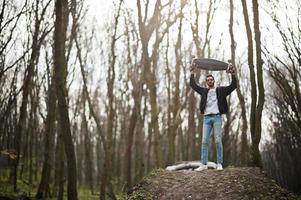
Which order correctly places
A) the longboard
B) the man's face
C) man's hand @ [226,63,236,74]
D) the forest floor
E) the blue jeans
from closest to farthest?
1. the forest floor
2. man's hand @ [226,63,236,74]
3. the blue jeans
4. the man's face
5. the longboard

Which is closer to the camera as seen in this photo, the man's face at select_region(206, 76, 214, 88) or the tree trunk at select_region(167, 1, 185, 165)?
the man's face at select_region(206, 76, 214, 88)

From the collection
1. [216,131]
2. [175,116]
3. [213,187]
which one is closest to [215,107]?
[216,131]

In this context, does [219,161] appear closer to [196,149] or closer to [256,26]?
[256,26]

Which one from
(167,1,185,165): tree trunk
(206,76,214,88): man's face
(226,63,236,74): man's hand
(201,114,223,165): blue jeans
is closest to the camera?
(226,63,236,74): man's hand

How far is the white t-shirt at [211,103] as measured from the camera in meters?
9.15

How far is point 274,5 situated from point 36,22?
29.6ft

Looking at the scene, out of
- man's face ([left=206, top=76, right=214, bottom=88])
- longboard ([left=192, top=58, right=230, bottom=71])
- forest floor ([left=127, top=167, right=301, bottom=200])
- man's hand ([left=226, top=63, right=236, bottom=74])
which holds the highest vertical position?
longboard ([left=192, top=58, right=230, bottom=71])

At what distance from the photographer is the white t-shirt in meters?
9.15

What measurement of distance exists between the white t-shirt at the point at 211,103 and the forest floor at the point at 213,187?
1397mm

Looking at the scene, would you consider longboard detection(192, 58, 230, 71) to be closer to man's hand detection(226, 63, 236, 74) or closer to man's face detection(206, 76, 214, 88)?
man's face detection(206, 76, 214, 88)

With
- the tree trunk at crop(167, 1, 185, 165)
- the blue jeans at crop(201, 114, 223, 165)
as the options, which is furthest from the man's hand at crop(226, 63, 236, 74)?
the tree trunk at crop(167, 1, 185, 165)

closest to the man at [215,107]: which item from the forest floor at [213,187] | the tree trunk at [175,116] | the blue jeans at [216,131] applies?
the blue jeans at [216,131]

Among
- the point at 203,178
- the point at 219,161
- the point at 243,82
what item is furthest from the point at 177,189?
the point at 243,82

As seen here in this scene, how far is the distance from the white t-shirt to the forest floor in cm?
140
